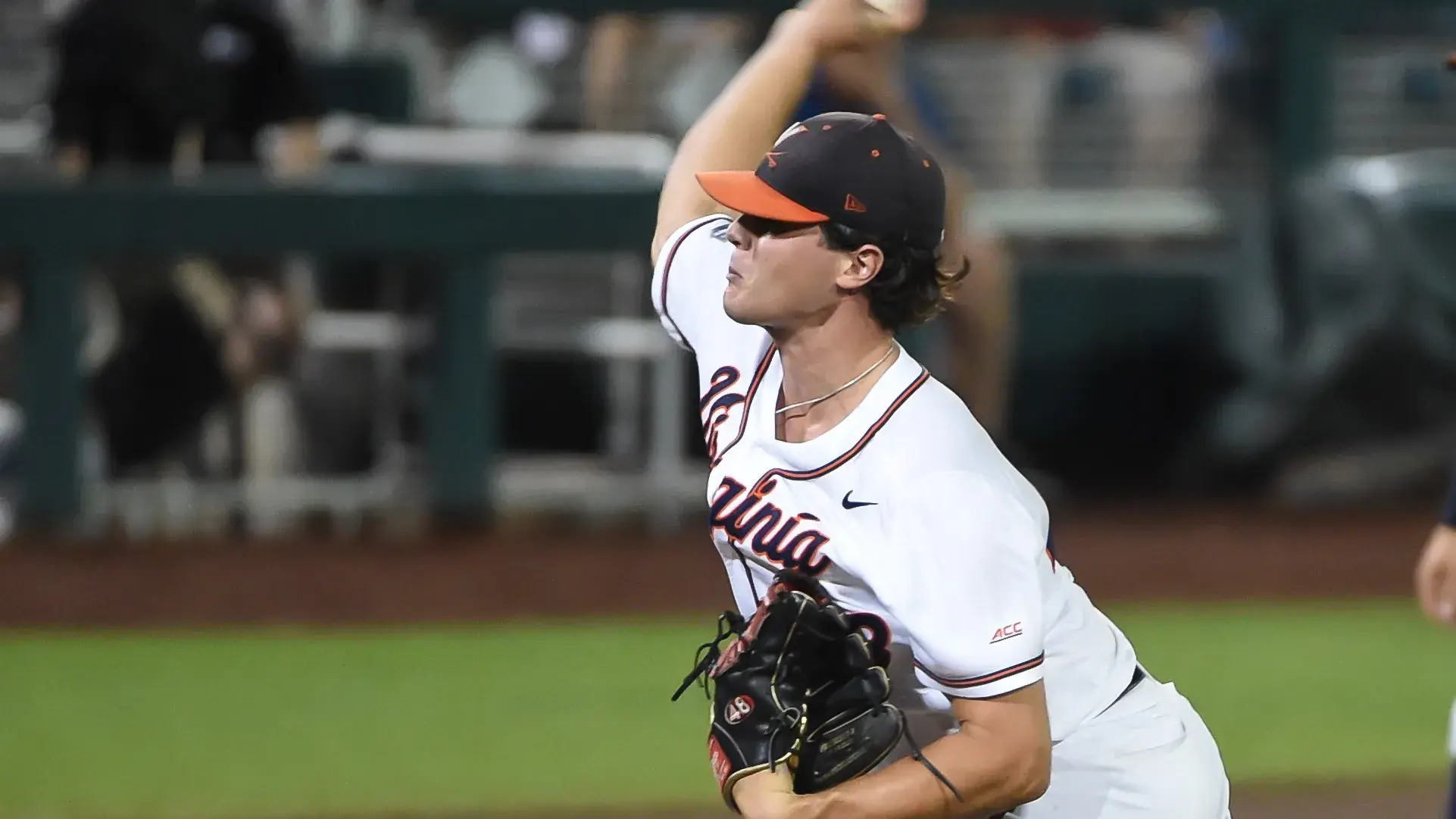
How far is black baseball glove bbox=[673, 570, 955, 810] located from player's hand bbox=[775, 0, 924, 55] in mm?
992

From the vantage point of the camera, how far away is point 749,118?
326 centimetres

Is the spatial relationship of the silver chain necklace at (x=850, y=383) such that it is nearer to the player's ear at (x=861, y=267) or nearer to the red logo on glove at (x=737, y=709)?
the player's ear at (x=861, y=267)

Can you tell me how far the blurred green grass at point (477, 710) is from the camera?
5.46m

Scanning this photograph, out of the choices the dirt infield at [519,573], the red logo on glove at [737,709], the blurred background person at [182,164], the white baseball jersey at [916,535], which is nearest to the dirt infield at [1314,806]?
the white baseball jersey at [916,535]

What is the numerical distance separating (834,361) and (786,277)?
14cm

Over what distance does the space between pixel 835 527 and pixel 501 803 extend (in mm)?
2882

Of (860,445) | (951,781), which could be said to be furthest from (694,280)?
(951,781)

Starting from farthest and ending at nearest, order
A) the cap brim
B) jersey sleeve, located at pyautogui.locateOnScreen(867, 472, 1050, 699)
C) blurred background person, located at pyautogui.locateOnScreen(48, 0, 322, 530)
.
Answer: blurred background person, located at pyautogui.locateOnScreen(48, 0, 322, 530) → the cap brim → jersey sleeve, located at pyautogui.locateOnScreen(867, 472, 1050, 699)

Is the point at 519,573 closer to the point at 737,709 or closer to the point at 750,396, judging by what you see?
the point at 750,396

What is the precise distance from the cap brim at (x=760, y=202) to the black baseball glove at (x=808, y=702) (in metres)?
0.48

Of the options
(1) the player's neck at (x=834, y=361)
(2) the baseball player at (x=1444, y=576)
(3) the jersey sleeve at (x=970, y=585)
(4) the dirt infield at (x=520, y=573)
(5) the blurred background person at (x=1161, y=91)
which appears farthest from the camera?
(5) the blurred background person at (x=1161, y=91)

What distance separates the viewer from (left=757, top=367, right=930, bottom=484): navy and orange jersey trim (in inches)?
104

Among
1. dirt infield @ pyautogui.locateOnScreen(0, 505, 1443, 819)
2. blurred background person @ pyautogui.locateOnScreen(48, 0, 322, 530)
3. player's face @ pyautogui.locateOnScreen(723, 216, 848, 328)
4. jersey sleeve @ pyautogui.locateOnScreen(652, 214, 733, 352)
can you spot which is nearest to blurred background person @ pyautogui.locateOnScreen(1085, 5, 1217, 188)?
dirt infield @ pyautogui.locateOnScreen(0, 505, 1443, 819)

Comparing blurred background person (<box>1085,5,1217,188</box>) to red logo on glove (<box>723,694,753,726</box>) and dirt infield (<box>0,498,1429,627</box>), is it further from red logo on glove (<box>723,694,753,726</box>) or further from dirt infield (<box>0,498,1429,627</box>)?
red logo on glove (<box>723,694,753,726</box>)
